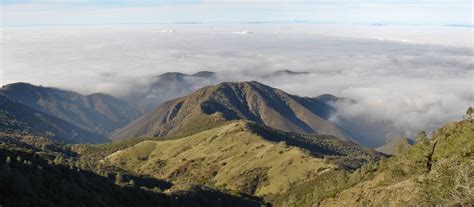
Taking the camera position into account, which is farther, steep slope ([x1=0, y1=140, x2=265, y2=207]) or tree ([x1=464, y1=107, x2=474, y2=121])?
tree ([x1=464, y1=107, x2=474, y2=121])

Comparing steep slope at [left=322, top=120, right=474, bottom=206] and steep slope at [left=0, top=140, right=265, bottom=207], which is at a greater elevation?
steep slope at [left=0, top=140, right=265, bottom=207]

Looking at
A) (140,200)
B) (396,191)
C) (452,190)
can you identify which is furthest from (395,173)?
(452,190)

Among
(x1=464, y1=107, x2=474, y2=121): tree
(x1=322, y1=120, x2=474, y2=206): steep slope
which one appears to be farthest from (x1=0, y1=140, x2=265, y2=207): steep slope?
(x1=464, y1=107, x2=474, y2=121): tree

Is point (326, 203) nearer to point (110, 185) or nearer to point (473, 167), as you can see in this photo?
point (110, 185)

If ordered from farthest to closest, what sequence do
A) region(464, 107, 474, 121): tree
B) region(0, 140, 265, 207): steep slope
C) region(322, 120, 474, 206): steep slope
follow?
region(464, 107, 474, 121): tree < region(322, 120, 474, 206): steep slope < region(0, 140, 265, 207): steep slope

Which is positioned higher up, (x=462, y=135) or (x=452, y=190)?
(x=452, y=190)

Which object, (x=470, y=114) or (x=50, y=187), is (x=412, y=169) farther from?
(x=50, y=187)

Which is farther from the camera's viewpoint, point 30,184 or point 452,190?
point 30,184

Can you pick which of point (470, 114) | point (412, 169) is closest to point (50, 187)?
point (412, 169)

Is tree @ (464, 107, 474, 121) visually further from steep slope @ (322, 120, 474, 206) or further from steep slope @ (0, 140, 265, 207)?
steep slope @ (0, 140, 265, 207)

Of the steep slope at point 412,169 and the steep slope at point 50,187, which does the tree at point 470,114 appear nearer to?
the steep slope at point 412,169

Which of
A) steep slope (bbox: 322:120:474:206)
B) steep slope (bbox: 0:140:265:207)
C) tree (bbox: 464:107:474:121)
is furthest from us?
tree (bbox: 464:107:474:121)
